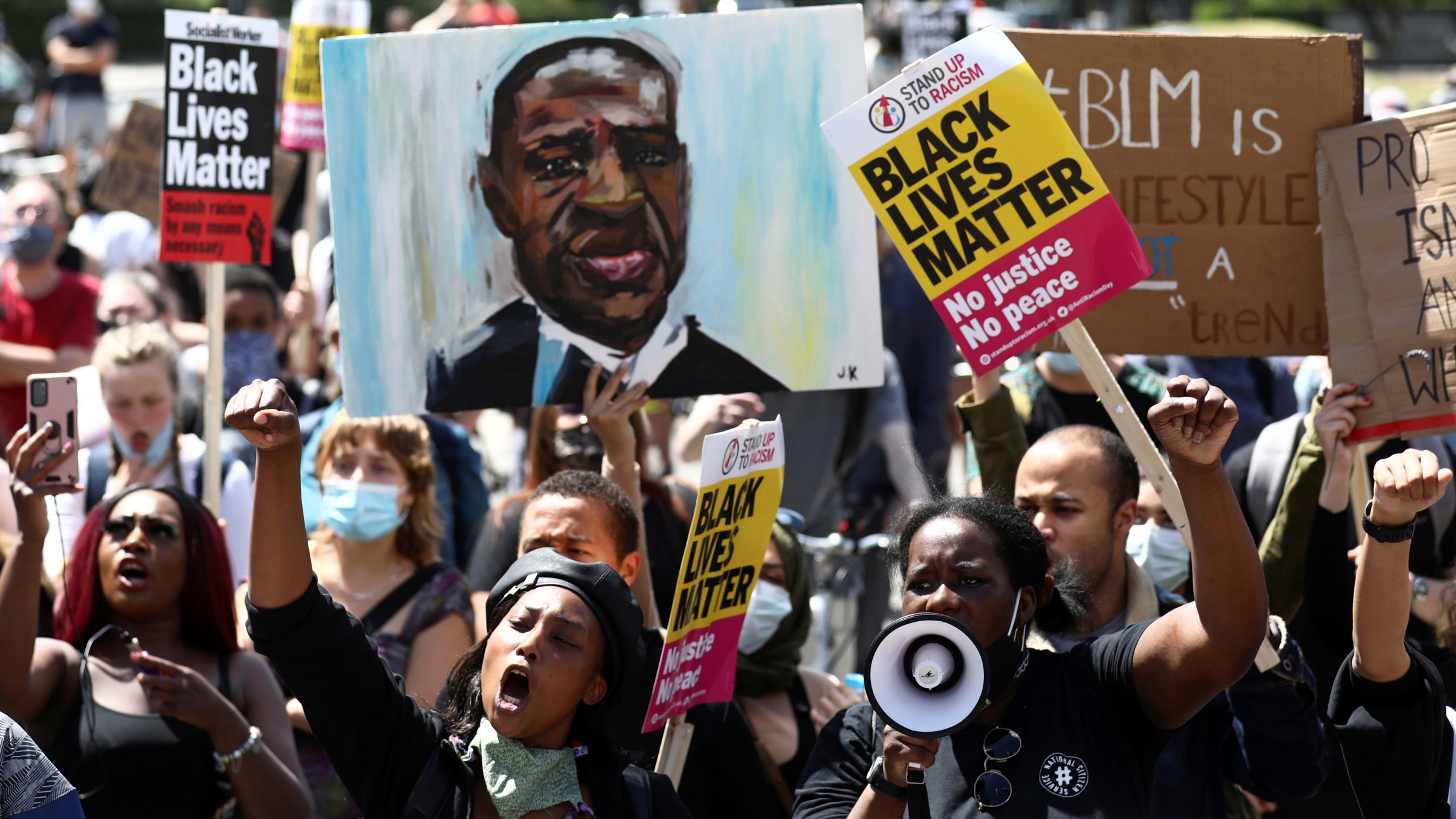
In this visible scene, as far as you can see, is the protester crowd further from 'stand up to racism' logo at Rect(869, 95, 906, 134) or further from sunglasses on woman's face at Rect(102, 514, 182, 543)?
'stand up to racism' logo at Rect(869, 95, 906, 134)

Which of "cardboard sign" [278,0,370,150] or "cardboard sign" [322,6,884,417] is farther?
"cardboard sign" [278,0,370,150]

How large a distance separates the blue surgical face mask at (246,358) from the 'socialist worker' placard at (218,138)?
1819 mm

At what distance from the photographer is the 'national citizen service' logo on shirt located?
2562 millimetres

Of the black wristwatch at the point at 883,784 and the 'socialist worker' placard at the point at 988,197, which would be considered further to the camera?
the 'socialist worker' placard at the point at 988,197

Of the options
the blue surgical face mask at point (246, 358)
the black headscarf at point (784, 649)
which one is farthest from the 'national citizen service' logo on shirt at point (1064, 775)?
the blue surgical face mask at point (246, 358)

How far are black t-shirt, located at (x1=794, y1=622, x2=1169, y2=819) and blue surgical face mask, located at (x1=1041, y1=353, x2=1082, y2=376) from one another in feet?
7.56

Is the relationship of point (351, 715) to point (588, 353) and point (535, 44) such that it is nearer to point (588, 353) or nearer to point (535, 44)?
point (588, 353)

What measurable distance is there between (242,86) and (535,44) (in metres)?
1.22

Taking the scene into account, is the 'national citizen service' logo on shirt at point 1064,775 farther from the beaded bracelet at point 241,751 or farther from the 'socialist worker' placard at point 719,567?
the beaded bracelet at point 241,751

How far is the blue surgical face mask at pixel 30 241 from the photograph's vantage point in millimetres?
6574

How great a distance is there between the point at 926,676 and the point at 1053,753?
30 centimetres

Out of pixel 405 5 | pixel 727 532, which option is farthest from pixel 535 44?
pixel 405 5

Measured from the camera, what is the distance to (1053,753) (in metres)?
2.61

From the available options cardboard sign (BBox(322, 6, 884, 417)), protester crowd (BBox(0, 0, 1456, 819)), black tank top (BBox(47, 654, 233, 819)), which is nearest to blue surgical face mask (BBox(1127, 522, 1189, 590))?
protester crowd (BBox(0, 0, 1456, 819))
